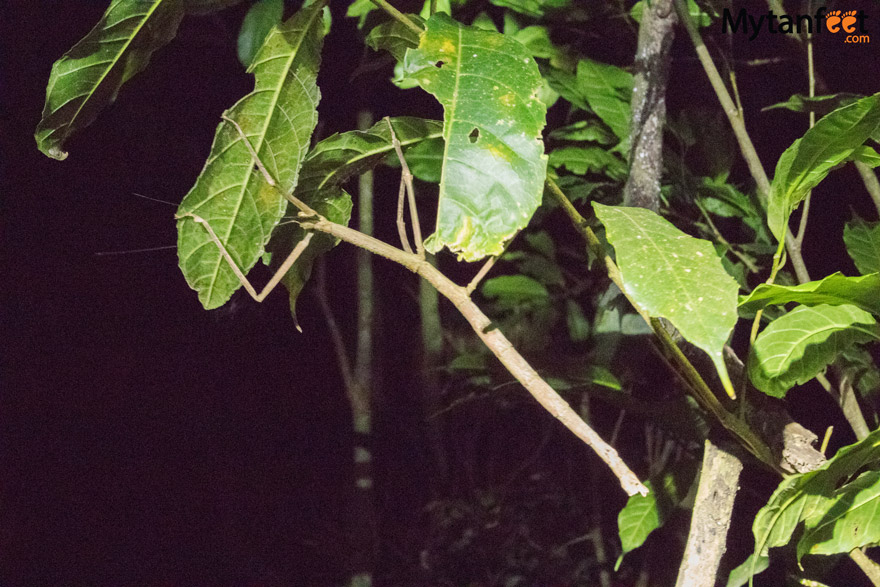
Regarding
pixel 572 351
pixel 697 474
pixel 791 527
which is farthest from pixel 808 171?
pixel 572 351

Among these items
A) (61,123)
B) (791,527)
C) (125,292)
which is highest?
(61,123)

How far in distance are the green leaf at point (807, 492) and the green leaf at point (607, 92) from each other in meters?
0.47

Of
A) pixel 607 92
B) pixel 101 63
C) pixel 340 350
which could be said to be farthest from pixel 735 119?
pixel 340 350

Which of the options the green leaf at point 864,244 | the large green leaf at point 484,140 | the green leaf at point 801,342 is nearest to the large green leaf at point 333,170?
the large green leaf at point 484,140

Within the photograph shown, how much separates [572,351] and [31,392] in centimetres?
113

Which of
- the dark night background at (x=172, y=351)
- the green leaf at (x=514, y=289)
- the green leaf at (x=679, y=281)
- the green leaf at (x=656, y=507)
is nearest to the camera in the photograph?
the green leaf at (x=679, y=281)

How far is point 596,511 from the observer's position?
1519 mm

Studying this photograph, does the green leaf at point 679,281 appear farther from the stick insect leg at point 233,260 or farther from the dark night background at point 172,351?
the dark night background at point 172,351

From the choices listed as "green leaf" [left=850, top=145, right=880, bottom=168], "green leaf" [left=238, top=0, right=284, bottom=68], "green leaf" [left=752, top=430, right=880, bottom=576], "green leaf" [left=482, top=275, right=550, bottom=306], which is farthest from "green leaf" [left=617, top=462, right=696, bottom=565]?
"green leaf" [left=238, top=0, right=284, bottom=68]

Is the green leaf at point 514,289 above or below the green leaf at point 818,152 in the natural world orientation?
below

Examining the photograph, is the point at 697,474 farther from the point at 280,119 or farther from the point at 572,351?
the point at 280,119

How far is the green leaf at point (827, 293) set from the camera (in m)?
0.47

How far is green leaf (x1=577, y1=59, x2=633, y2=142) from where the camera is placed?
2.77ft

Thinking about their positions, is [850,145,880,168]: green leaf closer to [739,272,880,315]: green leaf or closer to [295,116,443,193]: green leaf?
[739,272,880,315]: green leaf
